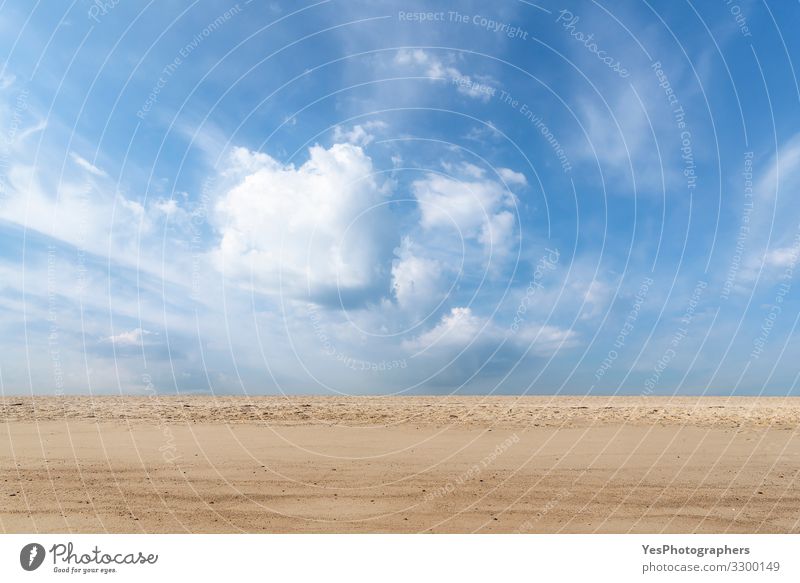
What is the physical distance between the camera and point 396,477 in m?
15.6

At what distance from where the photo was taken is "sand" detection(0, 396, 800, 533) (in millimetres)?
12133

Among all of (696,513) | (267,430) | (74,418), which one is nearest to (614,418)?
(696,513)

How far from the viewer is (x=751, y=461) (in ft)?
59.8

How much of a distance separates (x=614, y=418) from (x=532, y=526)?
747 inches

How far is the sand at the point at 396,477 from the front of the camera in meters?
12.1

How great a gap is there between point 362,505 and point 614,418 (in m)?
20.2

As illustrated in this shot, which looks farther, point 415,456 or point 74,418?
point 74,418
